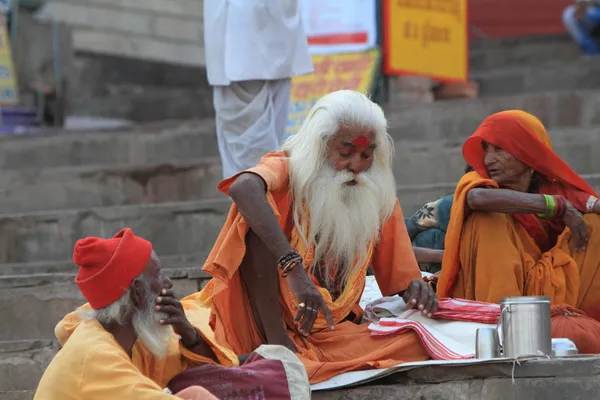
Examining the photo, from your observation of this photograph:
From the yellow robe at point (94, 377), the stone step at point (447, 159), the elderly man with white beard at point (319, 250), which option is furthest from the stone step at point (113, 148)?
the yellow robe at point (94, 377)

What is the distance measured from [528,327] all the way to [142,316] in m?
1.40

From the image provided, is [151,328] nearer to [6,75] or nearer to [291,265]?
[291,265]

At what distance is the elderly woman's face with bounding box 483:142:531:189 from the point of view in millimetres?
6707

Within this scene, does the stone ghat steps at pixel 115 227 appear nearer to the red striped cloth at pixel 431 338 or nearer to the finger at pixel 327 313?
the red striped cloth at pixel 431 338

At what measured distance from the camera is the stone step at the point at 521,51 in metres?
14.3

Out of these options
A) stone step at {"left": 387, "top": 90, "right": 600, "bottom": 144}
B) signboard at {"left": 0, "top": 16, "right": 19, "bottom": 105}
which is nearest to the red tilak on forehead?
stone step at {"left": 387, "top": 90, "right": 600, "bottom": 144}

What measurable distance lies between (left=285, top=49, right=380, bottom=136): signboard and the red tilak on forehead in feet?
15.5

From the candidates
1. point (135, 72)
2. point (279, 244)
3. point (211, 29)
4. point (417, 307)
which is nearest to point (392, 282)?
point (417, 307)

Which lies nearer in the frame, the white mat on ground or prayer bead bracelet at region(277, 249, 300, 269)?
the white mat on ground

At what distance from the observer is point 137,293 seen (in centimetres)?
523

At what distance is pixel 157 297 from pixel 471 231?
173 cm

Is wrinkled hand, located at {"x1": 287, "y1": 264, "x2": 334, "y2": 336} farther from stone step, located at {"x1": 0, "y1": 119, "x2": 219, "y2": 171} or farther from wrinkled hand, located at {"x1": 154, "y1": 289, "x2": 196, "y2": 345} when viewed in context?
stone step, located at {"x1": 0, "y1": 119, "x2": 219, "y2": 171}

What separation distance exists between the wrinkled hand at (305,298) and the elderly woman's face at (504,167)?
1.26 metres

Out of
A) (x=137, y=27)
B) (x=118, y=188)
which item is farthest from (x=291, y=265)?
(x=137, y=27)
